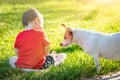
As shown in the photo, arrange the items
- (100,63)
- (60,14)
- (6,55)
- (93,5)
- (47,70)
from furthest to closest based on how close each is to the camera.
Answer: (93,5) < (60,14) < (6,55) < (100,63) < (47,70)

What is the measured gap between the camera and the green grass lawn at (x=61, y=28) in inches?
292

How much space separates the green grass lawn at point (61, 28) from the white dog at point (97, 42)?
0.27 meters

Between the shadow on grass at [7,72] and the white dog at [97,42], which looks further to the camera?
the white dog at [97,42]

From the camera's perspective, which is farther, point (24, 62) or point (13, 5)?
point (13, 5)

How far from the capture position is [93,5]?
16875 millimetres

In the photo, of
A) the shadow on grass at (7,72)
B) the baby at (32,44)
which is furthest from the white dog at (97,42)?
the shadow on grass at (7,72)

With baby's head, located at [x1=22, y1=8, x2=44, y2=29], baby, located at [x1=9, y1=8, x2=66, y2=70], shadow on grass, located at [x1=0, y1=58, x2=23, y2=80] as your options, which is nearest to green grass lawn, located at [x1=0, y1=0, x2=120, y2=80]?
shadow on grass, located at [x1=0, y1=58, x2=23, y2=80]

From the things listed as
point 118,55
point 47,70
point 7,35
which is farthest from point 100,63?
point 7,35

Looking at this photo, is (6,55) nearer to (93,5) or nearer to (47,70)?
(47,70)

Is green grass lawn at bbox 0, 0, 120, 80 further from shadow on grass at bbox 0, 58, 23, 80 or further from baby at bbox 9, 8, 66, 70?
baby at bbox 9, 8, 66, 70

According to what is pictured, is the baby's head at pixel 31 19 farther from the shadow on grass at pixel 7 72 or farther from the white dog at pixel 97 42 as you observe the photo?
the shadow on grass at pixel 7 72

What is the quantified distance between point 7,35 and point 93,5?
22.3 feet

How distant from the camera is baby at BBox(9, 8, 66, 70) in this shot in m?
7.54

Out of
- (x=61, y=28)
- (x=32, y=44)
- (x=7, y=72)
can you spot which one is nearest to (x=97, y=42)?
(x=32, y=44)
